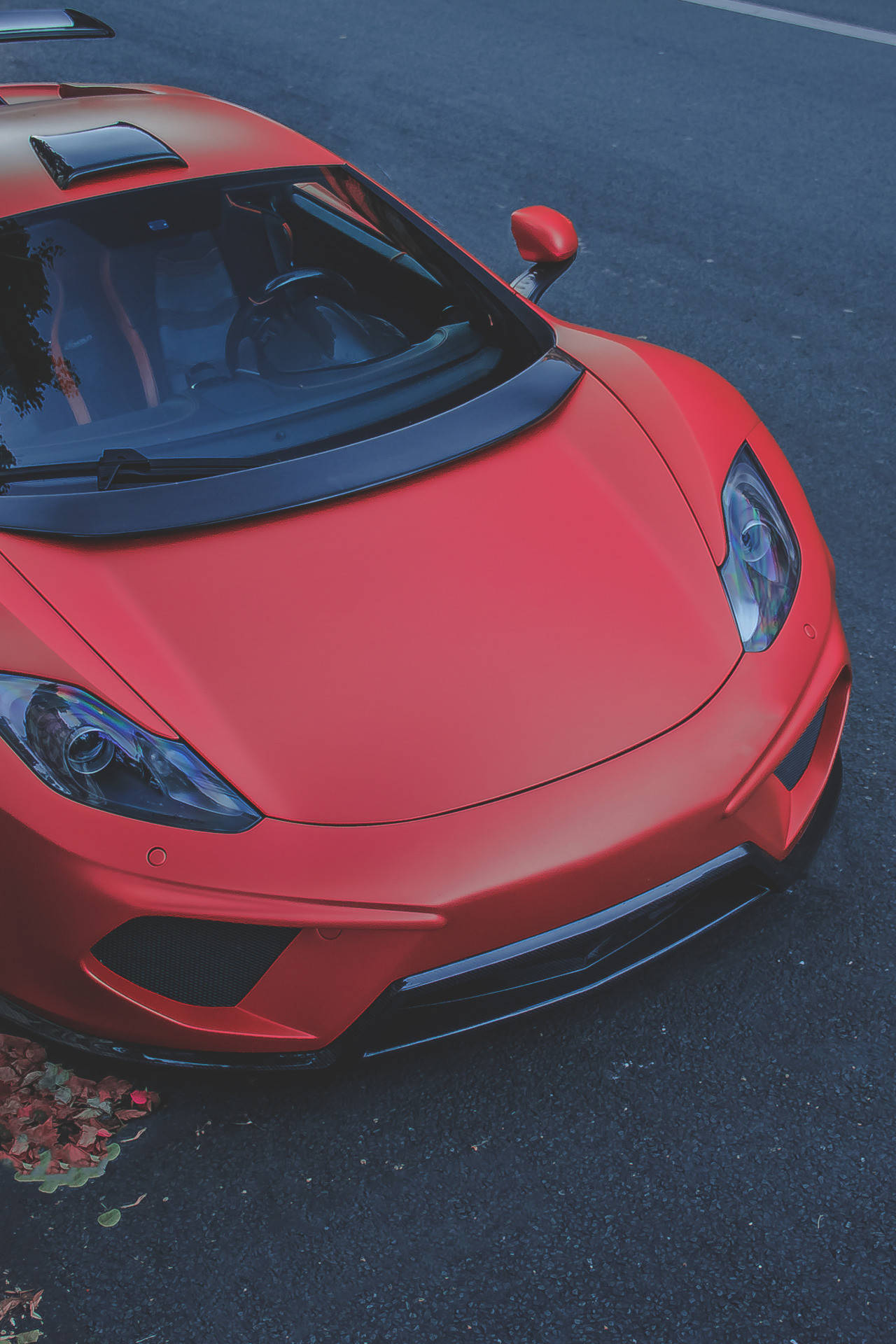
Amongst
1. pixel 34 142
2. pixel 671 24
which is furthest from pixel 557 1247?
pixel 671 24

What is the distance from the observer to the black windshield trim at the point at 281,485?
85.2 inches

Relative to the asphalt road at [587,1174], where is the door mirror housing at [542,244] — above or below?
above

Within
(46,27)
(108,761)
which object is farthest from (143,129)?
(108,761)

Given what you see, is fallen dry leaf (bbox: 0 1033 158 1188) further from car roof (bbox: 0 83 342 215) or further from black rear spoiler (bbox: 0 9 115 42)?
black rear spoiler (bbox: 0 9 115 42)

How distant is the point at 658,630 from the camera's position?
7.13ft

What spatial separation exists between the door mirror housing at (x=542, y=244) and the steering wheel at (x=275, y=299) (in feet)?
1.88

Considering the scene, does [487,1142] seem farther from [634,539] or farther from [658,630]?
[634,539]

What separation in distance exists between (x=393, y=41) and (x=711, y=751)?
7.47 metres

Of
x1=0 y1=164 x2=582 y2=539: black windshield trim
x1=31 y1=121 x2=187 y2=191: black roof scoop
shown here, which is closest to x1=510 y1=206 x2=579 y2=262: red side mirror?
x1=0 y1=164 x2=582 y2=539: black windshield trim

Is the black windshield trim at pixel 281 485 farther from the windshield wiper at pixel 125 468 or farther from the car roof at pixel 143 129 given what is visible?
the car roof at pixel 143 129

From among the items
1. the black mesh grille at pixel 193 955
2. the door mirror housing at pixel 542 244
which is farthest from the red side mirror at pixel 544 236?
the black mesh grille at pixel 193 955

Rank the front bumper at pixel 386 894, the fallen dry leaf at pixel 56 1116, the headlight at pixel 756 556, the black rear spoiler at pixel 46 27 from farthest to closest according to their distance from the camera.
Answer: the black rear spoiler at pixel 46 27 < the headlight at pixel 756 556 < the fallen dry leaf at pixel 56 1116 < the front bumper at pixel 386 894

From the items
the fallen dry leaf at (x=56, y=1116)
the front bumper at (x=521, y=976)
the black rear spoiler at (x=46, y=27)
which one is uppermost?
the black rear spoiler at (x=46, y=27)

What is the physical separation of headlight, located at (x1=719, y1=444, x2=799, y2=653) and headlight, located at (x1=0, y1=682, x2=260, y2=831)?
1.04 meters
